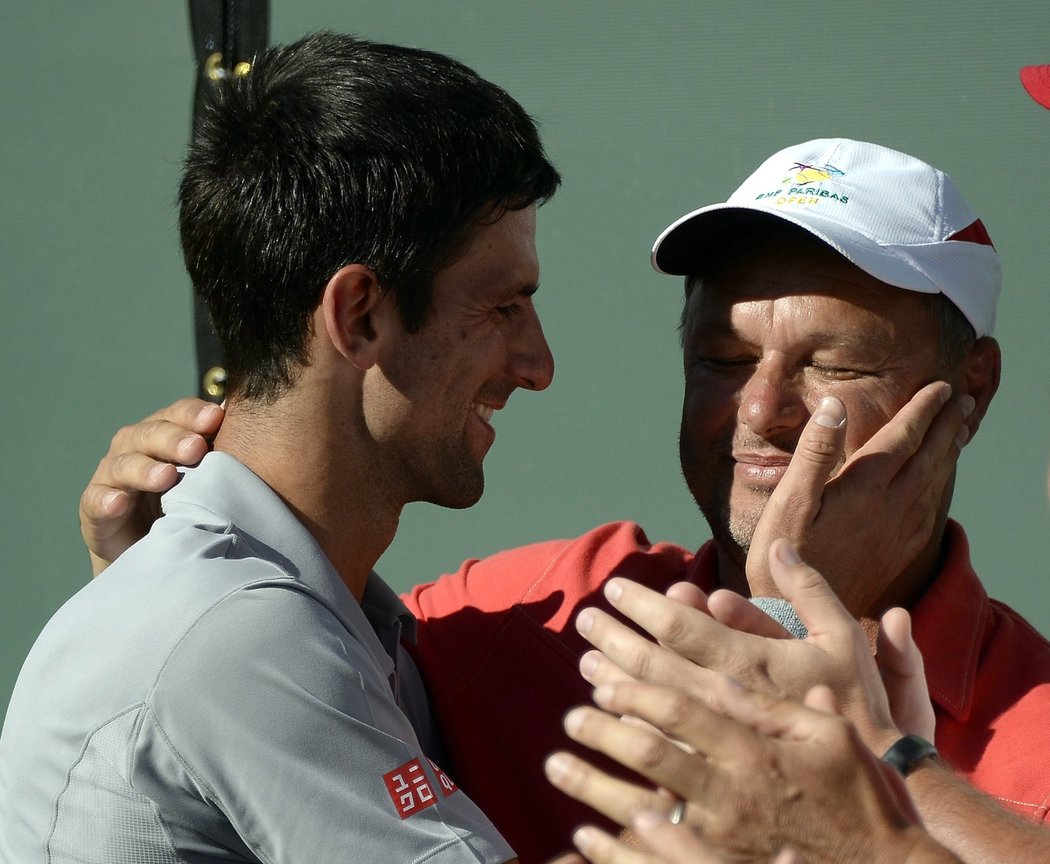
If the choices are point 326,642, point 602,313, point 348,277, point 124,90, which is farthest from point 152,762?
point 124,90

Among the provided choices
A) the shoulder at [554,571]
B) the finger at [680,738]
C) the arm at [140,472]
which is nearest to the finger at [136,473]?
the arm at [140,472]

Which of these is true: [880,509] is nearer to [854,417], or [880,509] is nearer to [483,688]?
[854,417]

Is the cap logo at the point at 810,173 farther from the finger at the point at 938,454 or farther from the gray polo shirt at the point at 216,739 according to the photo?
the gray polo shirt at the point at 216,739

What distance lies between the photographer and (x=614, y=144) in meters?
2.93

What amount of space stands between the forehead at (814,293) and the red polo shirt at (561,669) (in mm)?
391

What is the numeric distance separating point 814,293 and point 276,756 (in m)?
1.12

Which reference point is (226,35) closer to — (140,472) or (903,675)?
(140,472)

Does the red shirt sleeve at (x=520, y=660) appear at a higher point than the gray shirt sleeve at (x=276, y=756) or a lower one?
lower

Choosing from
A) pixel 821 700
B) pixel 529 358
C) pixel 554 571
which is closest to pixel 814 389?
pixel 529 358

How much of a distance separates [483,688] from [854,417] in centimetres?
74

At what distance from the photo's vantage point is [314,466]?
1.77 metres

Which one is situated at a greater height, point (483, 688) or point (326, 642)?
point (326, 642)

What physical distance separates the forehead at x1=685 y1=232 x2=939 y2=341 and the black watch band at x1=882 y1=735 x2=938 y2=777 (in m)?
0.85

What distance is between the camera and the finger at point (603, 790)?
114 centimetres
